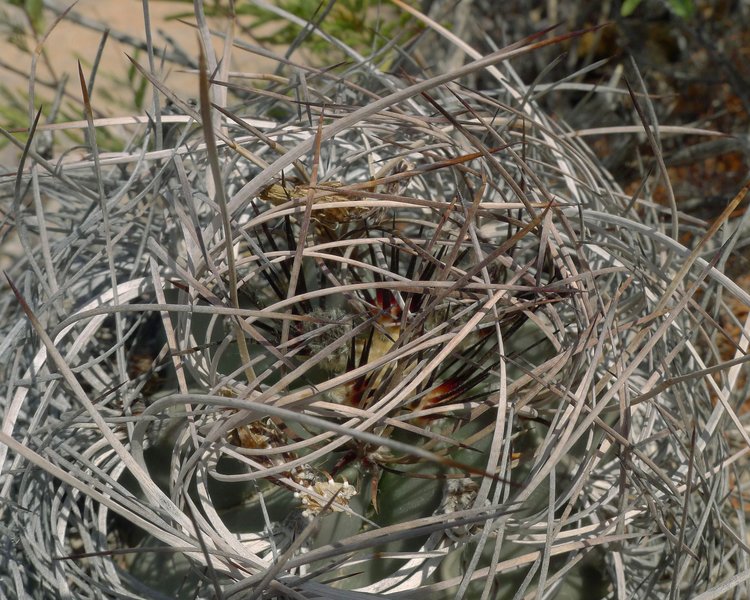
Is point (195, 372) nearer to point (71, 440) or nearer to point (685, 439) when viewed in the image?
point (71, 440)

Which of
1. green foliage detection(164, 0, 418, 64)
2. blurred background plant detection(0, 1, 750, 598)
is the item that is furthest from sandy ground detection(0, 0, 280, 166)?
blurred background plant detection(0, 1, 750, 598)

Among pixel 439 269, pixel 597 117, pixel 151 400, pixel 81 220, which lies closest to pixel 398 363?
pixel 439 269

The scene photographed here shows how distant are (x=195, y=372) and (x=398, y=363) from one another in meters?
0.14

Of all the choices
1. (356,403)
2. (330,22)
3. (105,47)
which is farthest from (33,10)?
(105,47)

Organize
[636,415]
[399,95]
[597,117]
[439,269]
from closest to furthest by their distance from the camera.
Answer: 1. [399,95]
2. [439,269]
3. [636,415]
4. [597,117]

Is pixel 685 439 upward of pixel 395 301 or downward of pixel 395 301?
downward

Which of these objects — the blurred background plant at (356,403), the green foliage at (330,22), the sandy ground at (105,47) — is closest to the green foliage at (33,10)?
the green foliage at (330,22)

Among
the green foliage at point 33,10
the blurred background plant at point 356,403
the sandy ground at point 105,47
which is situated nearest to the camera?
the blurred background plant at point 356,403

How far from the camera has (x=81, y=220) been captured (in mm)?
689

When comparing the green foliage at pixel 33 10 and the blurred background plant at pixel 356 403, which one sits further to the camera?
the green foliage at pixel 33 10

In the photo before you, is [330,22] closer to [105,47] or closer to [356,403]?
[356,403]

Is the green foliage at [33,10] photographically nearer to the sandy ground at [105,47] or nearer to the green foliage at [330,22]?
the green foliage at [330,22]

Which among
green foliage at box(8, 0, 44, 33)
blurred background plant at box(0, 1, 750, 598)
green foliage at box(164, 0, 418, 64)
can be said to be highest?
green foliage at box(8, 0, 44, 33)

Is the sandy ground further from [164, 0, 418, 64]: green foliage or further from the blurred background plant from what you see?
the blurred background plant
